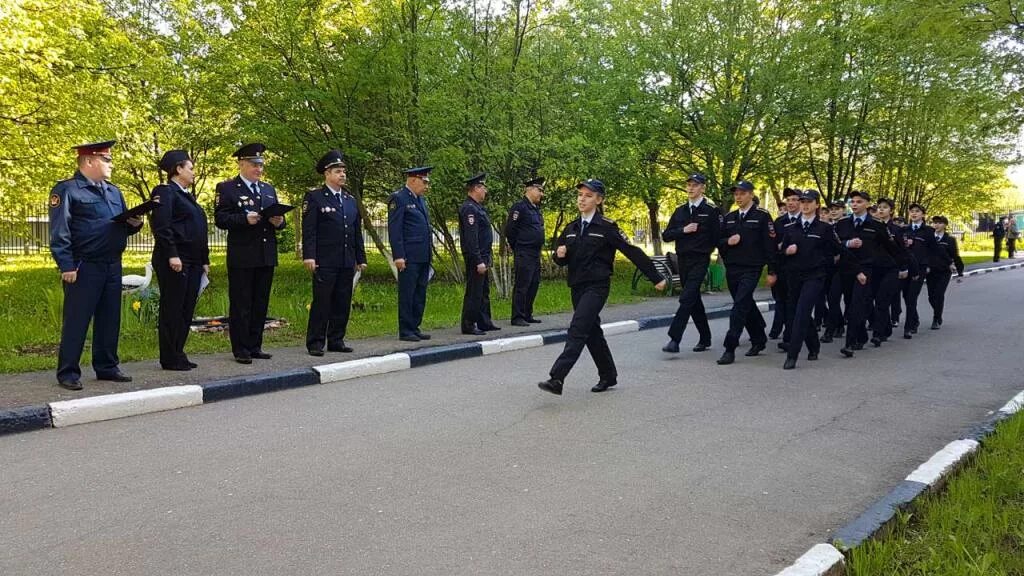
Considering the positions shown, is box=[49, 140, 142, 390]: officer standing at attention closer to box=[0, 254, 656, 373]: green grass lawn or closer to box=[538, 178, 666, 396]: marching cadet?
box=[0, 254, 656, 373]: green grass lawn

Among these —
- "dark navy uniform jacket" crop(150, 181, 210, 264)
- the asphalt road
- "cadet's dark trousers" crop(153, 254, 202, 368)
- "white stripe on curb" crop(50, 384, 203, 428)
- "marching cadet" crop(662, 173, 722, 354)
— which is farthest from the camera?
"marching cadet" crop(662, 173, 722, 354)

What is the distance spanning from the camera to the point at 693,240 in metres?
9.09

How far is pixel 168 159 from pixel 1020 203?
79979 millimetres

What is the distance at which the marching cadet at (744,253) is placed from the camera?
852 centimetres

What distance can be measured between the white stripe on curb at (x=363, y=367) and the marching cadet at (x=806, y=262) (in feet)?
13.1

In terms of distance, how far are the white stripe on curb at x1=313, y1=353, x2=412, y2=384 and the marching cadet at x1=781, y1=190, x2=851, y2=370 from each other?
4.00m

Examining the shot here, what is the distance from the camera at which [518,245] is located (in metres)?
11.1

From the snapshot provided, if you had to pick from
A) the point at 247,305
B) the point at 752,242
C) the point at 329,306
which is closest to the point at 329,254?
the point at 329,306

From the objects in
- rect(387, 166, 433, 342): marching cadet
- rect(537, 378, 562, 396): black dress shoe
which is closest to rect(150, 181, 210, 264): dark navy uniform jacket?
rect(387, 166, 433, 342): marching cadet

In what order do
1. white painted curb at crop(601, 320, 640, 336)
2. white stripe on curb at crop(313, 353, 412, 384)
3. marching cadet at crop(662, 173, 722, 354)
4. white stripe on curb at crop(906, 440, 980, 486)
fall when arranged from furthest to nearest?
white painted curb at crop(601, 320, 640, 336) → marching cadet at crop(662, 173, 722, 354) → white stripe on curb at crop(313, 353, 412, 384) → white stripe on curb at crop(906, 440, 980, 486)

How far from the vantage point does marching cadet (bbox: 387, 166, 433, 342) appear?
923cm

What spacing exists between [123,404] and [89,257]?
4.35 feet

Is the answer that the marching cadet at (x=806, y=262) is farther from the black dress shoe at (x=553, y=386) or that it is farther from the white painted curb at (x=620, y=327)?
the black dress shoe at (x=553, y=386)

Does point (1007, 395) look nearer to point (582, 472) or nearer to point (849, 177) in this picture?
point (582, 472)
